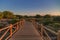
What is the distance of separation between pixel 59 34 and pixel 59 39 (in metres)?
0.12

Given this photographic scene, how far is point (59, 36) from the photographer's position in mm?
3494

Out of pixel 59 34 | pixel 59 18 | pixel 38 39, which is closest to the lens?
pixel 59 34

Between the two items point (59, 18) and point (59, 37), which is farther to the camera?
point (59, 18)

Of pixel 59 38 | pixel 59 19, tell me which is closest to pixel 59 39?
pixel 59 38

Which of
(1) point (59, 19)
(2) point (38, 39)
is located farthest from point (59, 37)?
(1) point (59, 19)

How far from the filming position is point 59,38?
11.5 ft

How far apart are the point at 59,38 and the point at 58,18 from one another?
A: 276ft

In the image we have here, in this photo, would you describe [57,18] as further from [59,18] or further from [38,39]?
[38,39]

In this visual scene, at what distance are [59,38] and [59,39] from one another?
0.08ft

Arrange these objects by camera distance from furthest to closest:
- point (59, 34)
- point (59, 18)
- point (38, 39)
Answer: point (59, 18), point (38, 39), point (59, 34)

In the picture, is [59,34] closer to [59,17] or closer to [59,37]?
[59,37]

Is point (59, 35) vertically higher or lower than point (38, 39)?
higher

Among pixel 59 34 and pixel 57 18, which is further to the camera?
pixel 57 18

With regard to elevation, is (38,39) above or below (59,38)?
below
